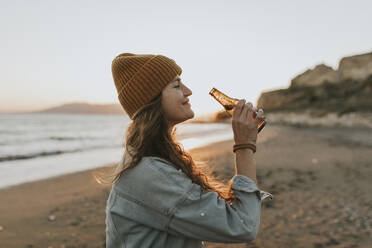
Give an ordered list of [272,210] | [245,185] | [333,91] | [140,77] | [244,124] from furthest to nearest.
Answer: [333,91] < [272,210] < [140,77] < [244,124] < [245,185]

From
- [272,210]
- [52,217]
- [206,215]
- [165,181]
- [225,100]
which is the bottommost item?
[52,217]

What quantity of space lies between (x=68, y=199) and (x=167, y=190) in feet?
20.2

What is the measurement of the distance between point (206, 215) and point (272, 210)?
4.59 m

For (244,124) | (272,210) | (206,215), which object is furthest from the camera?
(272,210)

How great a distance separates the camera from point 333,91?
5788 centimetres

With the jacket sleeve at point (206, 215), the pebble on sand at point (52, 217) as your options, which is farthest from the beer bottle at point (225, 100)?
the pebble on sand at point (52, 217)

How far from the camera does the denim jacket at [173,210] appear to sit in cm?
109

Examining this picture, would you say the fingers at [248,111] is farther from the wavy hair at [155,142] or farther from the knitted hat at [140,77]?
the knitted hat at [140,77]

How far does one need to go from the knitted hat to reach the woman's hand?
0.44 meters

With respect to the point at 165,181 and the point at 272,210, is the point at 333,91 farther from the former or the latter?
the point at 165,181

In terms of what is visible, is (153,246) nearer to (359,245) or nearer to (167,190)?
(167,190)

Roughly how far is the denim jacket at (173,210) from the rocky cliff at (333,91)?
39.8m

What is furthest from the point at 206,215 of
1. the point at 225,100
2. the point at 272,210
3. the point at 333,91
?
the point at 333,91

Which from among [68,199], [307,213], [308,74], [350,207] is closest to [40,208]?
[68,199]
